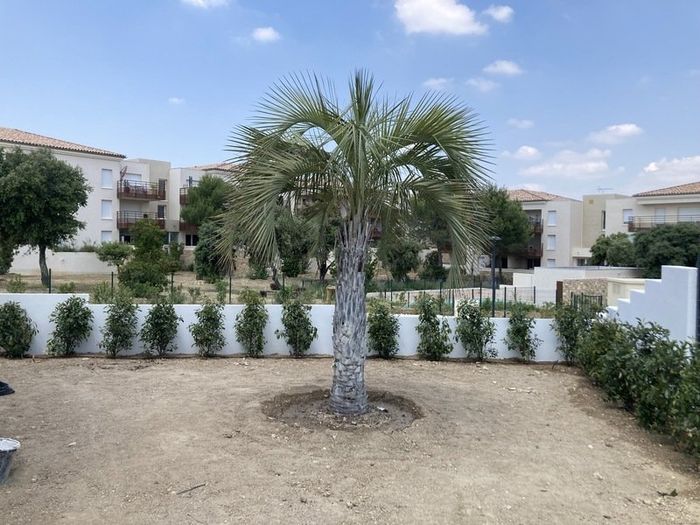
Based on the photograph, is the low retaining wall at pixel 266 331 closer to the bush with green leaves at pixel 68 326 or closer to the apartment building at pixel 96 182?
the bush with green leaves at pixel 68 326

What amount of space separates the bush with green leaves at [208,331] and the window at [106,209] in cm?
3701

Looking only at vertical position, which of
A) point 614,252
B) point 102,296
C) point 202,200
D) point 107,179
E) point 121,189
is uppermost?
point 107,179

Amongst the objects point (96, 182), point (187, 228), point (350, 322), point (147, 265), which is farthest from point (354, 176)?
point (187, 228)

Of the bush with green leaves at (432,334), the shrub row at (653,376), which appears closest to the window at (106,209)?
the bush with green leaves at (432,334)

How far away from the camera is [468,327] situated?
1147cm

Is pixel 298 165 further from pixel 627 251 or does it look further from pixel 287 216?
pixel 627 251

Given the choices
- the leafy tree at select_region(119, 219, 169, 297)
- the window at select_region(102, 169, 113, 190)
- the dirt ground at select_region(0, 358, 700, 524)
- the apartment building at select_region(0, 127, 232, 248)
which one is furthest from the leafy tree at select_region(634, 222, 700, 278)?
the window at select_region(102, 169, 113, 190)

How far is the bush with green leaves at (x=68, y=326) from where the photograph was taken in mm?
10970

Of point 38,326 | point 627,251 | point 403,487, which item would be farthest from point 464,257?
point 627,251

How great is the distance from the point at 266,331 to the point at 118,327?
2727 mm

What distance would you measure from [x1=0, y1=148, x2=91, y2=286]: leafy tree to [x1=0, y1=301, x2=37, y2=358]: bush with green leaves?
1741 cm

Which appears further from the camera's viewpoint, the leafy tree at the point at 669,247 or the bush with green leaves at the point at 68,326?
the leafy tree at the point at 669,247

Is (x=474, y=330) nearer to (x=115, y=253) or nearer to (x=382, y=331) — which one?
(x=382, y=331)

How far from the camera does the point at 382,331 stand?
1153 centimetres
